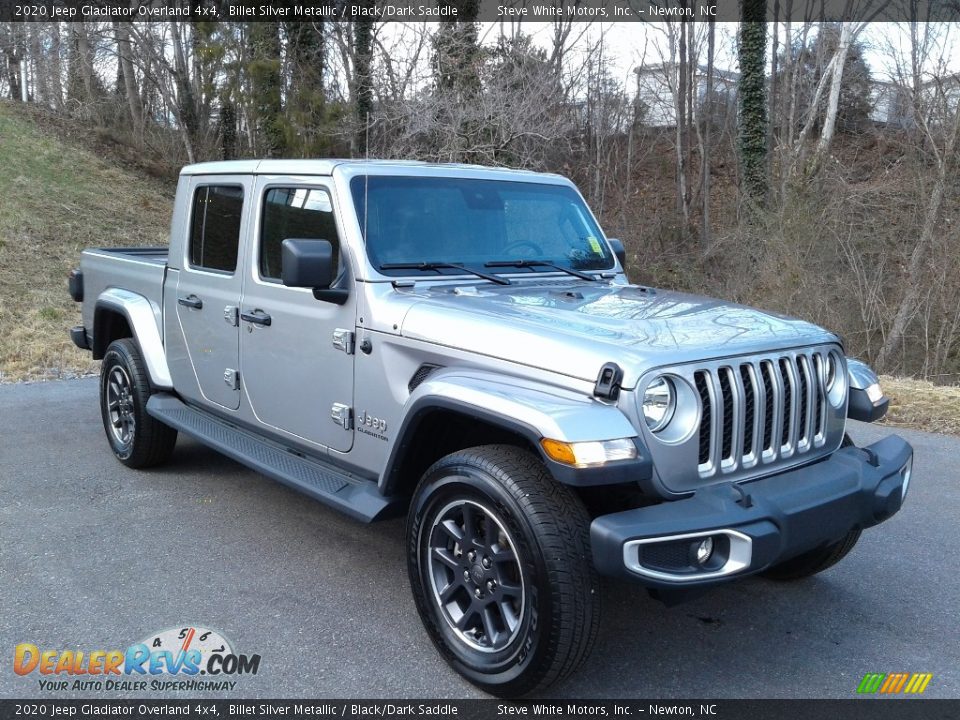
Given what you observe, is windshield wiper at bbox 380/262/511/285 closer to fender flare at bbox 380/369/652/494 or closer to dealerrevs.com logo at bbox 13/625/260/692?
fender flare at bbox 380/369/652/494

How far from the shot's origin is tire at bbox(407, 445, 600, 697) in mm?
2871

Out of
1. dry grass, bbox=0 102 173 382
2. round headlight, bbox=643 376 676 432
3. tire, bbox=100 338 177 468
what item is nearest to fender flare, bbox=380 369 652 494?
round headlight, bbox=643 376 676 432

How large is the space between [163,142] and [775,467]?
2376cm

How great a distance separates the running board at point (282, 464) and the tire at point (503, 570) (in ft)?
1.31

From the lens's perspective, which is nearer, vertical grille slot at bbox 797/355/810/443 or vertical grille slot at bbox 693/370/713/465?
vertical grille slot at bbox 693/370/713/465

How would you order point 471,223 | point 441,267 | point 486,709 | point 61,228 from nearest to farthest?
point 486,709 < point 441,267 < point 471,223 < point 61,228

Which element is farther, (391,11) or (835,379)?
(391,11)

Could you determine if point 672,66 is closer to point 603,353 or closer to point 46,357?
point 46,357

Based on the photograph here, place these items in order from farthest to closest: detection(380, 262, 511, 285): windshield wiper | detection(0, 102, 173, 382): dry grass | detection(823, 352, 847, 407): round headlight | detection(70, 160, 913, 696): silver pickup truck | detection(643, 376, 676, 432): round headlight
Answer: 1. detection(0, 102, 173, 382): dry grass
2. detection(380, 262, 511, 285): windshield wiper
3. detection(823, 352, 847, 407): round headlight
4. detection(643, 376, 676, 432): round headlight
5. detection(70, 160, 913, 696): silver pickup truck

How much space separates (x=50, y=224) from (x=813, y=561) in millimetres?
16861

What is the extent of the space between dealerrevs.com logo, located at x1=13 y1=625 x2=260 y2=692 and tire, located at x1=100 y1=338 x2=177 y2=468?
7.29 ft

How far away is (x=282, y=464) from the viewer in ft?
14.1

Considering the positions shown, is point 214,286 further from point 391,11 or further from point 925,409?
point 391,11

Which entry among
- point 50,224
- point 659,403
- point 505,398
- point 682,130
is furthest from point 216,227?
point 682,130
